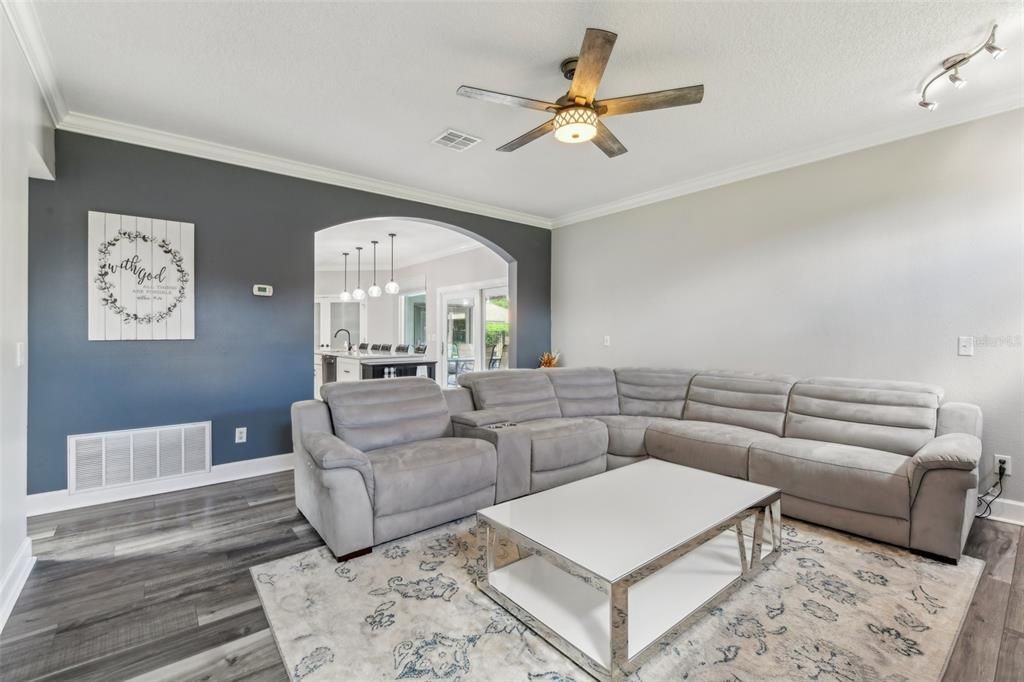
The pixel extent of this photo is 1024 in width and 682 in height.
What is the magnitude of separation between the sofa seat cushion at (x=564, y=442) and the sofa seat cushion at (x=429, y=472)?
43 cm

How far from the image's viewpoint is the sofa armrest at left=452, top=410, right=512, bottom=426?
132 inches

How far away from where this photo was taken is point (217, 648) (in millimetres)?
1760

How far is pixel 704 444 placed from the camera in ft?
11.1

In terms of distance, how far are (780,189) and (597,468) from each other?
294 centimetres

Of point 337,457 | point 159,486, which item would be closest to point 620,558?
point 337,457

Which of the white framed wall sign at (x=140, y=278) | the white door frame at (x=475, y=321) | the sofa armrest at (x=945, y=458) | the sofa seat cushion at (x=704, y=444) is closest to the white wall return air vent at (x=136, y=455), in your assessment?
the white framed wall sign at (x=140, y=278)

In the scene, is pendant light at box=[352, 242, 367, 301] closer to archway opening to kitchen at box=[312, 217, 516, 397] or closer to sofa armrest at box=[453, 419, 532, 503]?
A: archway opening to kitchen at box=[312, 217, 516, 397]

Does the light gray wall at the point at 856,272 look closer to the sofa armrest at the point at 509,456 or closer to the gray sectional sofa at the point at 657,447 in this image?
the gray sectional sofa at the point at 657,447

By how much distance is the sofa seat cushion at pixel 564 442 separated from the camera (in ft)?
11.0

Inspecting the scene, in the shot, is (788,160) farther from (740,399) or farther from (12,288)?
(12,288)

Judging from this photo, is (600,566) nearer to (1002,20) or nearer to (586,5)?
(586,5)

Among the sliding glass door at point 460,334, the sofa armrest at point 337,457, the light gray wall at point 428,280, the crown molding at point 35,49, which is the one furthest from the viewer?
the sliding glass door at point 460,334

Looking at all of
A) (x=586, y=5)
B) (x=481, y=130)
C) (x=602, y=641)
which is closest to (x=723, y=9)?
(x=586, y=5)

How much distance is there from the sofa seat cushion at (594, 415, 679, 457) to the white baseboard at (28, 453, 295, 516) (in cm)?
290
